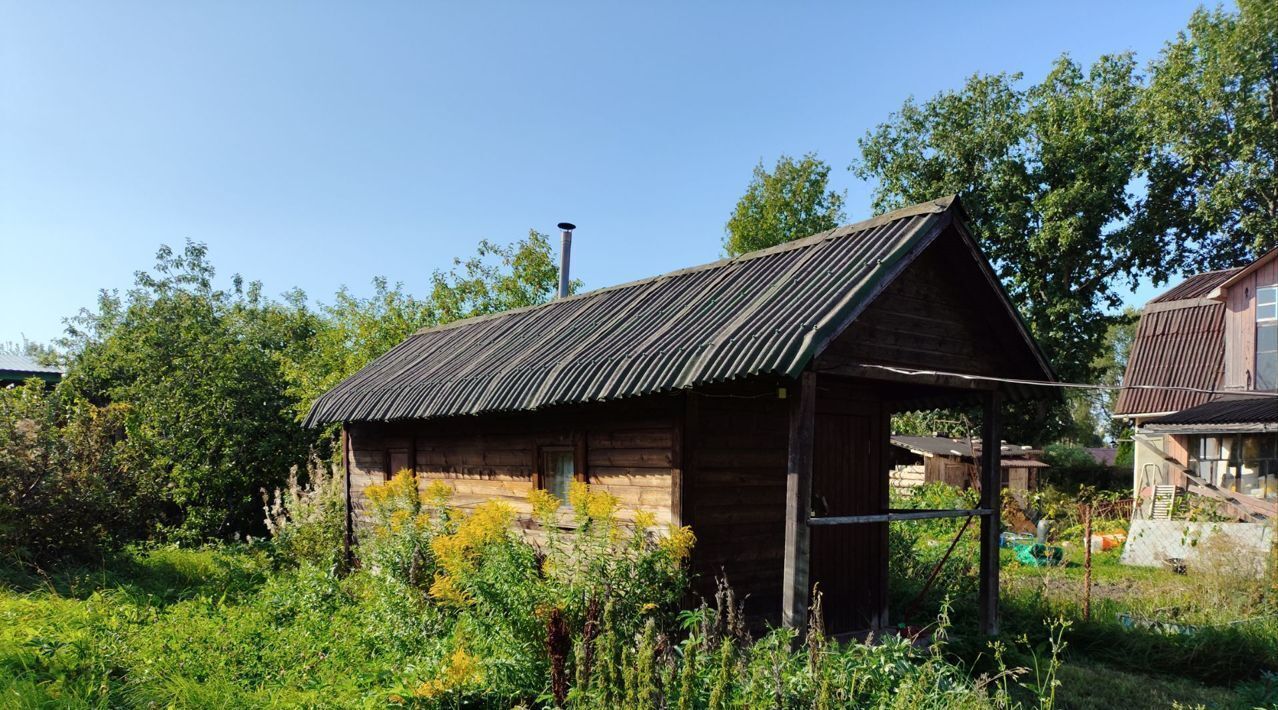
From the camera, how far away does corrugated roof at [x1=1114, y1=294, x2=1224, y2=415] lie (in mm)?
22312

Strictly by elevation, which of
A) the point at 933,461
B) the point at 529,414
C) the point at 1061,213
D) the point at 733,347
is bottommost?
the point at 933,461

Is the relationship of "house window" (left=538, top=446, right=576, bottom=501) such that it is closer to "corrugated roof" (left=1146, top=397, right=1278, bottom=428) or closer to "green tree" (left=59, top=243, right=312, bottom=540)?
"green tree" (left=59, top=243, right=312, bottom=540)

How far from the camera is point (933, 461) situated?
3372 centimetres

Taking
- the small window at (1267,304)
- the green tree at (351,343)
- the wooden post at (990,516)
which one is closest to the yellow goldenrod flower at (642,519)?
the wooden post at (990,516)

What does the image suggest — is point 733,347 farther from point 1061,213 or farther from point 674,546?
point 1061,213

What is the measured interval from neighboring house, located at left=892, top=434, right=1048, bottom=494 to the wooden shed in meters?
21.7

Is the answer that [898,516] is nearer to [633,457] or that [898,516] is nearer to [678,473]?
[678,473]

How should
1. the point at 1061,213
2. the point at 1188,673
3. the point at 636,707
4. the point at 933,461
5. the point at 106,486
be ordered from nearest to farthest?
the point at 636,707 < the point at 1188,673 < the point at 106,486 < the point at 1061,213 < the point at 933,461

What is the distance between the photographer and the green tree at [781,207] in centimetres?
3481

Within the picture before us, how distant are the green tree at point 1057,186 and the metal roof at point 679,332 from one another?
2188 centimetres

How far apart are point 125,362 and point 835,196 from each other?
26.5 meters

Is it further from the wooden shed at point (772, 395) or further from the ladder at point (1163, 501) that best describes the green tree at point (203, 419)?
the ladder at point (1163, 501)

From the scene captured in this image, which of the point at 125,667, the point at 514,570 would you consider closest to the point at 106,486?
the point at 125,667

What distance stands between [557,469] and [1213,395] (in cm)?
1736
